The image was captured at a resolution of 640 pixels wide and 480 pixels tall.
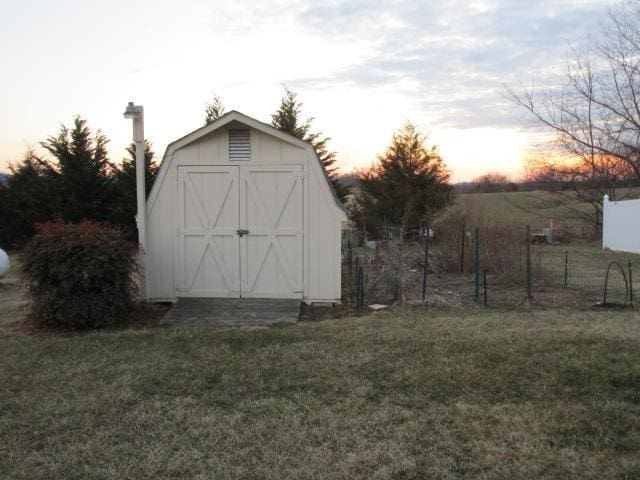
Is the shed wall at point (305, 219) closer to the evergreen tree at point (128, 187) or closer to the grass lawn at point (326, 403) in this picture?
the grass lawn at point (326, 403)

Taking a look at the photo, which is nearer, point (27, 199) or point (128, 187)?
point (128, 187)

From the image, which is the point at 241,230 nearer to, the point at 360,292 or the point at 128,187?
the point at 360,292

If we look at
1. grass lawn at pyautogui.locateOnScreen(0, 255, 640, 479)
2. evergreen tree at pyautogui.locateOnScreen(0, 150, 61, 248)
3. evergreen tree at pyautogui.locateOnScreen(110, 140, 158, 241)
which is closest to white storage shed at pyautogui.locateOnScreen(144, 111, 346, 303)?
grass lawn at pyautogui.locateOnScreen(0, 255, 640, 479)

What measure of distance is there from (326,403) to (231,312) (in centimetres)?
399

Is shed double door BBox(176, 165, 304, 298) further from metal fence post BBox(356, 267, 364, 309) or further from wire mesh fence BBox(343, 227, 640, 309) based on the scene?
wire mesh fence BBox(343, 227, 640, 309)

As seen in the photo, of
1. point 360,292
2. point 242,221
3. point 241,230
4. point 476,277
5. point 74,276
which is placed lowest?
point 360,292

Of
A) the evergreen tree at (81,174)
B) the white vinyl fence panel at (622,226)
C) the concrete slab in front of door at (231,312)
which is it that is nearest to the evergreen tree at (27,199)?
the evergreen tree at (81,174)

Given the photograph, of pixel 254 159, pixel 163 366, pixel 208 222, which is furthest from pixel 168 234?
pixel 163 366

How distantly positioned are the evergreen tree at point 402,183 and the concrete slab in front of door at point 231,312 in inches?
598

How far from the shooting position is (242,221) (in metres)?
9.18

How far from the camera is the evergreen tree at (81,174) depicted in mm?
21328

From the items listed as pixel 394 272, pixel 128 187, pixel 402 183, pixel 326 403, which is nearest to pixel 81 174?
pixel 128 187

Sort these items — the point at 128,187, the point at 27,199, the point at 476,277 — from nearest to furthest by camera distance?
the point at 476,277
the point at 128,187
the point at 27,199

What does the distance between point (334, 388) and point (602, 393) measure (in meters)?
2.28
